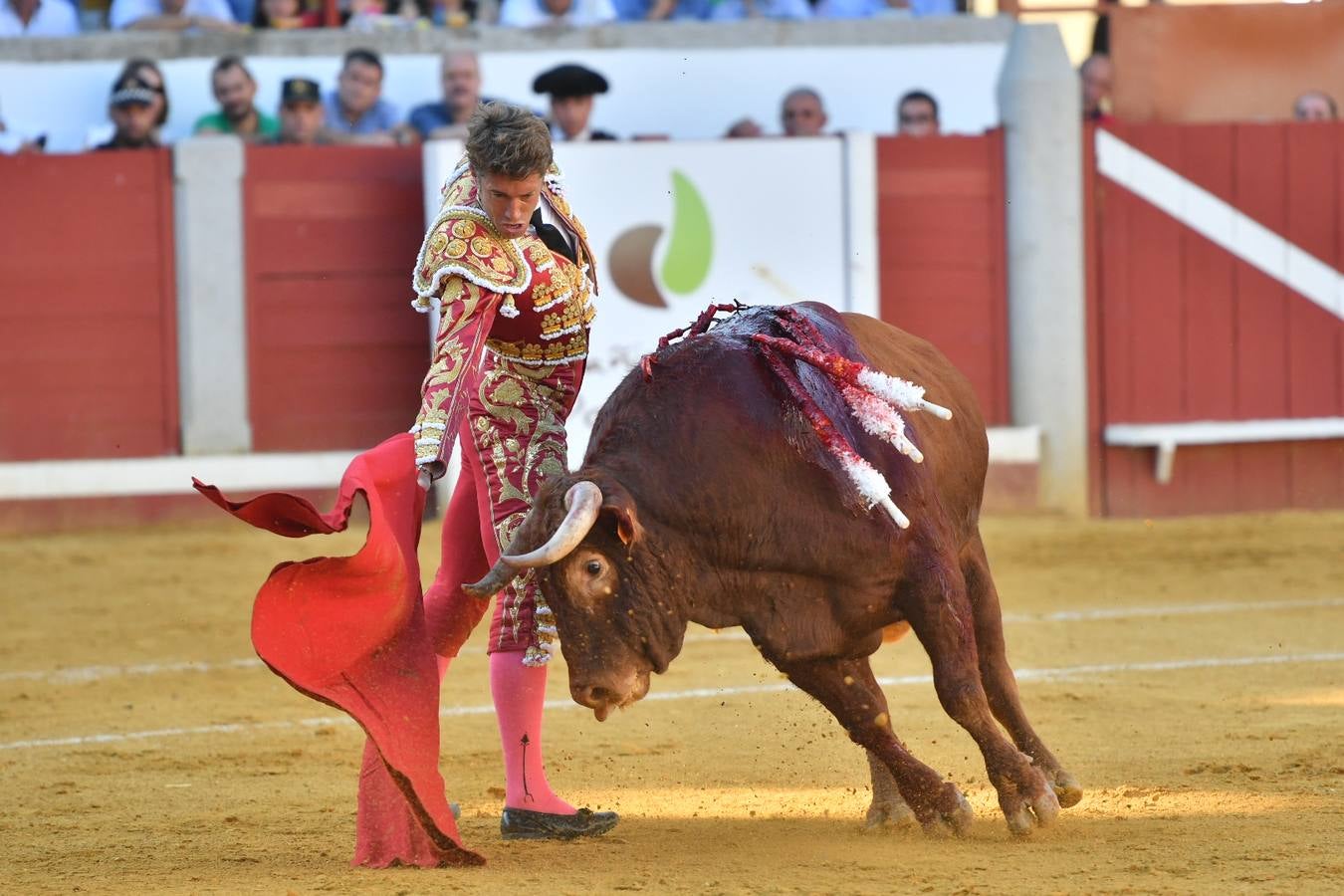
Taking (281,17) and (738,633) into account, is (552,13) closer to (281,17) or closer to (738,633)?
(281,17)

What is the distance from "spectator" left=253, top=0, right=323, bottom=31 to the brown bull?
19.1ft

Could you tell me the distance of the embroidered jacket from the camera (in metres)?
3.24

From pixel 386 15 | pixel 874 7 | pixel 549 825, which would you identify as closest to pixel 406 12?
pixel 386 15

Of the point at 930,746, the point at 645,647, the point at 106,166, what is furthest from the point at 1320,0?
the point at 645,647

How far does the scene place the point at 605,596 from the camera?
3170mm

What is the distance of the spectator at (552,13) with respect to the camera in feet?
28.6

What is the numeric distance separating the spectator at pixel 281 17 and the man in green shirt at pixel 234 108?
1.62 ft

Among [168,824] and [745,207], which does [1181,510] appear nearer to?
[745,207]

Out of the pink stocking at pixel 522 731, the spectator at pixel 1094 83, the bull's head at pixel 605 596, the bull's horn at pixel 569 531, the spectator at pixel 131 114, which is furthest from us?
the spectator at pixel 1094 83

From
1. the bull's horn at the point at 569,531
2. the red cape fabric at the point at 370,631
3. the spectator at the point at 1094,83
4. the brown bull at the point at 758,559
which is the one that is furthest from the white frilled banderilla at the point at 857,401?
the spectator at the point at 1094,83

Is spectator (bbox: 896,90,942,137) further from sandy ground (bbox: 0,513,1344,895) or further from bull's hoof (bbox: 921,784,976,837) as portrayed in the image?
bull's hoof (bbox: 921,784,976,837)

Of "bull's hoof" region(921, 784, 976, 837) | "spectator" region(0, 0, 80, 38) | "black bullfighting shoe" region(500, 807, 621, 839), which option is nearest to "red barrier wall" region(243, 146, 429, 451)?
"spectator" region(0, 0, 80, 38)

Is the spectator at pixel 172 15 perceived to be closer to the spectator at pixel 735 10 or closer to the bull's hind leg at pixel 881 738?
the spectator at pixel 735 10

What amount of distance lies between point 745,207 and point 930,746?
166 inches
